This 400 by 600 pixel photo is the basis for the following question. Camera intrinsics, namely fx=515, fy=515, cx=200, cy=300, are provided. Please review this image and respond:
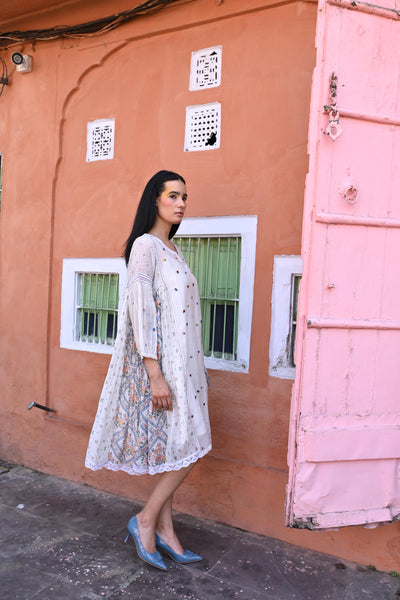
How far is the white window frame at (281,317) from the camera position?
292cm

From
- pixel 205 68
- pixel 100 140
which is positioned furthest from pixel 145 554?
pixel 205 68

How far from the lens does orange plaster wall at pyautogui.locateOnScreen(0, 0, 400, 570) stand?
2.93 m

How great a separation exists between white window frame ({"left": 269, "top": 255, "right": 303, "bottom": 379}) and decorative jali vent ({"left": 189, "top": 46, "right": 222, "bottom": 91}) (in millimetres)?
1216

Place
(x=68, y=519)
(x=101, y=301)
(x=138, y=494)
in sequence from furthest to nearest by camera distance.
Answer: (x=101, y=301) < (x=138, y=494) < (x=68, y=519)

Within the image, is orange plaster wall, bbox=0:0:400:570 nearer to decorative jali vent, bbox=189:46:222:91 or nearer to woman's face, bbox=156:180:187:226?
decorative jali vent, bbox=189:46:222:91

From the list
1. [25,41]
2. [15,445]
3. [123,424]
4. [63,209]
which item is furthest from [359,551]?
[25,41]

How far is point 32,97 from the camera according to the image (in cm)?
403

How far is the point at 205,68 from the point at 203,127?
370mm

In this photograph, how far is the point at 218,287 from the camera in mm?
3207

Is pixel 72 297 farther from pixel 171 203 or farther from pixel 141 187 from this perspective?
pixel 171 203

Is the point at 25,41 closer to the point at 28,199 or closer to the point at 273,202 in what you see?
the point at 28,199

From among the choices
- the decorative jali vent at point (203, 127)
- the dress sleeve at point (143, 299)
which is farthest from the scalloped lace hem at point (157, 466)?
the decorative jali vent at point (203, 127)

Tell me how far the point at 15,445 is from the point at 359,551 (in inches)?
106

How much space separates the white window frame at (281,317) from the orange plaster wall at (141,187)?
0.15 ft
